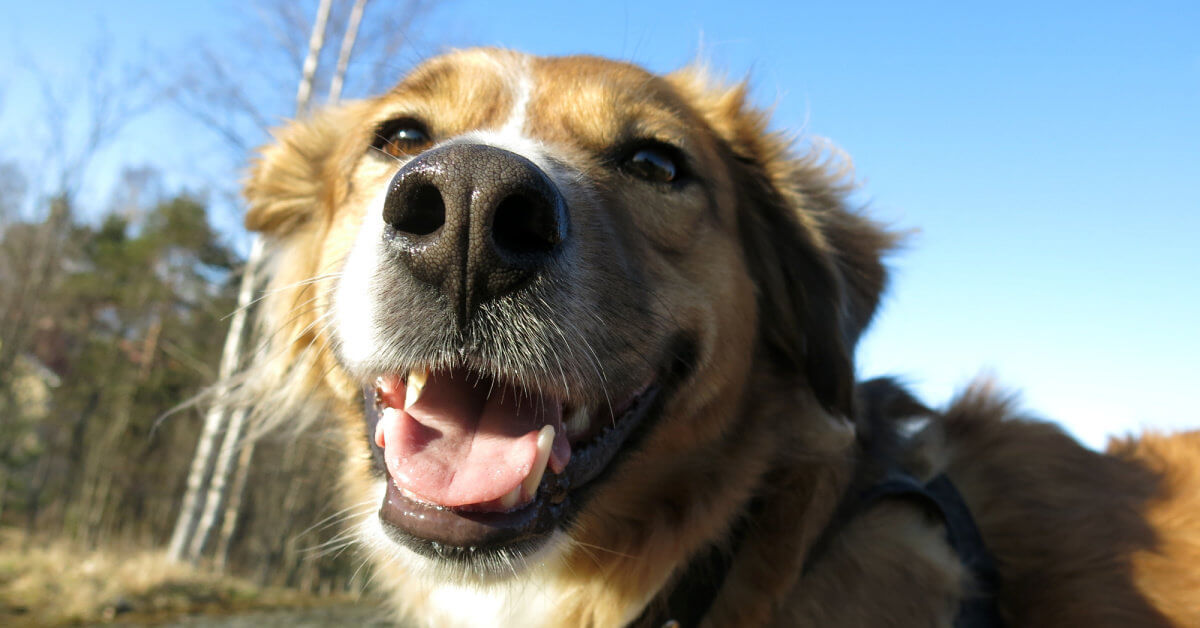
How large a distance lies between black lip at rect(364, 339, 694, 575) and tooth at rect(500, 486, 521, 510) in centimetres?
2

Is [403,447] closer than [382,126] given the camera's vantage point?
Yes

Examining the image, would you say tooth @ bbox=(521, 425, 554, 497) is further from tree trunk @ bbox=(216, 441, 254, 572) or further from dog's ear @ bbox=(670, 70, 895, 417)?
tree trunk @ bbox=(216, 441, 254, 572)

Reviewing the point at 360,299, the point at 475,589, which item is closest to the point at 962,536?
the point at 475,589

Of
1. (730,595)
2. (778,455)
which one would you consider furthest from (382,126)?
(730,595)

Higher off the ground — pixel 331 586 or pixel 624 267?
pixel 624 267

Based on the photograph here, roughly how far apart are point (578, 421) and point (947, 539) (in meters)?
1.16

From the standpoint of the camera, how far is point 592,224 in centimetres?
178

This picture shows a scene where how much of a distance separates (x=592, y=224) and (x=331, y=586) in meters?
26.8

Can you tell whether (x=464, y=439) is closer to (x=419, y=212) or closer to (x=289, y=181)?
(x=419, y=212)

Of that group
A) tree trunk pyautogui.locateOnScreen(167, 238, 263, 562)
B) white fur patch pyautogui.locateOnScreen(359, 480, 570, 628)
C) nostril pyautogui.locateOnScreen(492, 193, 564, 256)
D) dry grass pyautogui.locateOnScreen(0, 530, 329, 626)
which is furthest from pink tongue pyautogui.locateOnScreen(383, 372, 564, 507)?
dry grass pyautogui.locateOnScreen(0, 530, 329, 626)

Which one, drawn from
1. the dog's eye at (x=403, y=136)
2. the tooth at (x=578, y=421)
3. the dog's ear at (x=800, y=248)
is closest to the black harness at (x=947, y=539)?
the dog's ear at (x=800, y=248)

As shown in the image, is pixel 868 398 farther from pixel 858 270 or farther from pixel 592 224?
pixel 592 224

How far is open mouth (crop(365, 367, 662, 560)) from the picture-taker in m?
1.60

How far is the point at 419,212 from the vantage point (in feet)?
4.76
